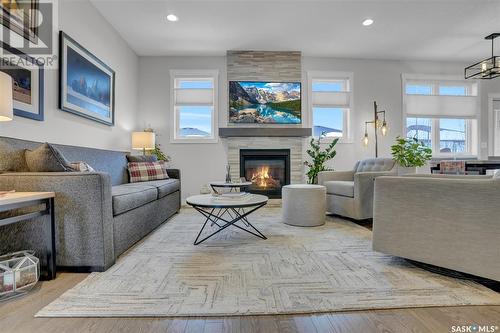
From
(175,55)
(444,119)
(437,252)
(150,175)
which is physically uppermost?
(175,55)

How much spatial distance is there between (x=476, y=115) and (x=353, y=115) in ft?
8.38

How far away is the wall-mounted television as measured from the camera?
15.0 ft

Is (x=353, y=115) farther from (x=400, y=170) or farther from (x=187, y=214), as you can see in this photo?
(x=187, y=214)

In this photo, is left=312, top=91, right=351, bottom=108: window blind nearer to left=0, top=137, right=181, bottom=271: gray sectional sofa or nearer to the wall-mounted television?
the wall-mounted television

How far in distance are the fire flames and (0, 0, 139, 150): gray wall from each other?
2.32 metres

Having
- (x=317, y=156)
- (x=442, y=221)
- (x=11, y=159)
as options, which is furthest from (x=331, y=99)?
(x=11, y=159)

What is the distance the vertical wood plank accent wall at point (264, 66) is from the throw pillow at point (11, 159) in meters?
3.40

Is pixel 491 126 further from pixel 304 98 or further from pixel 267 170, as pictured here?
pixel 267 170

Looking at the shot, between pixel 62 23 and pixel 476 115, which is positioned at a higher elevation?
pixel 62 23

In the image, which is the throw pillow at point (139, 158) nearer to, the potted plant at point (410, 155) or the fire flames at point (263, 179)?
the fire flames at point (263, 179)

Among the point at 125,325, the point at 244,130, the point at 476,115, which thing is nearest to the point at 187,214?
the point at 244,130

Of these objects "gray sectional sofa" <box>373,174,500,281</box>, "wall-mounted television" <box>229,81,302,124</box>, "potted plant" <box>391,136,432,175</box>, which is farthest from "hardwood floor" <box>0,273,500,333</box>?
"wall-mounted television" <box>229,81,302,124</box>

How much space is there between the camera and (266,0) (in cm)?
310

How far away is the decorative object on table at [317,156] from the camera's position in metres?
4.50
